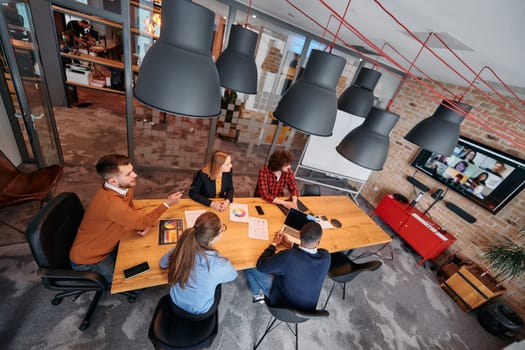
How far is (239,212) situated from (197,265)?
94 centimetres

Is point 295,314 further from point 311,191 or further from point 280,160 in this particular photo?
point 311,191

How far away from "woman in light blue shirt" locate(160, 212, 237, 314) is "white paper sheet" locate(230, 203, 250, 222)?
74 centimetres

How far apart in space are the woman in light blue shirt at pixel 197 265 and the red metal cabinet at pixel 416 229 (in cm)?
353

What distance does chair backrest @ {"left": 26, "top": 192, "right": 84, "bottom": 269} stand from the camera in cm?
140

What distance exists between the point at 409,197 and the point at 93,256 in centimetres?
487

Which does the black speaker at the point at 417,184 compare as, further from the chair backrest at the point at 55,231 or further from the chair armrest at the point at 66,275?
the chair backrest at the point at 55,231

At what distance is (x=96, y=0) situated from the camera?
3.71m

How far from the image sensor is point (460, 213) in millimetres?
3381

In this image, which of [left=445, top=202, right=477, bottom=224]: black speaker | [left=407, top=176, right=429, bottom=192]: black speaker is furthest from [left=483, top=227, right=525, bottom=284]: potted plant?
[left=407, top=176, right=429, bottom=192]: black speaker

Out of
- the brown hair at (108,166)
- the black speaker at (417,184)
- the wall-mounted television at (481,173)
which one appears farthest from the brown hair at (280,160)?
the black speaker at (417,184)

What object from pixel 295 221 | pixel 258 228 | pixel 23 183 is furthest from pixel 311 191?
pixel 23 183

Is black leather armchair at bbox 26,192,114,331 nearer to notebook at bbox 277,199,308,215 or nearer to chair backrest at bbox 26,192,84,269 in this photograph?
chair backrest at bbox 26,192,84,269

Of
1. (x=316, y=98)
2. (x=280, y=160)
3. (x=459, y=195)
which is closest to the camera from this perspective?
(x=316, y=98)

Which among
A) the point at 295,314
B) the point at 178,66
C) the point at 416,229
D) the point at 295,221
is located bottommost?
the point at 416,229
